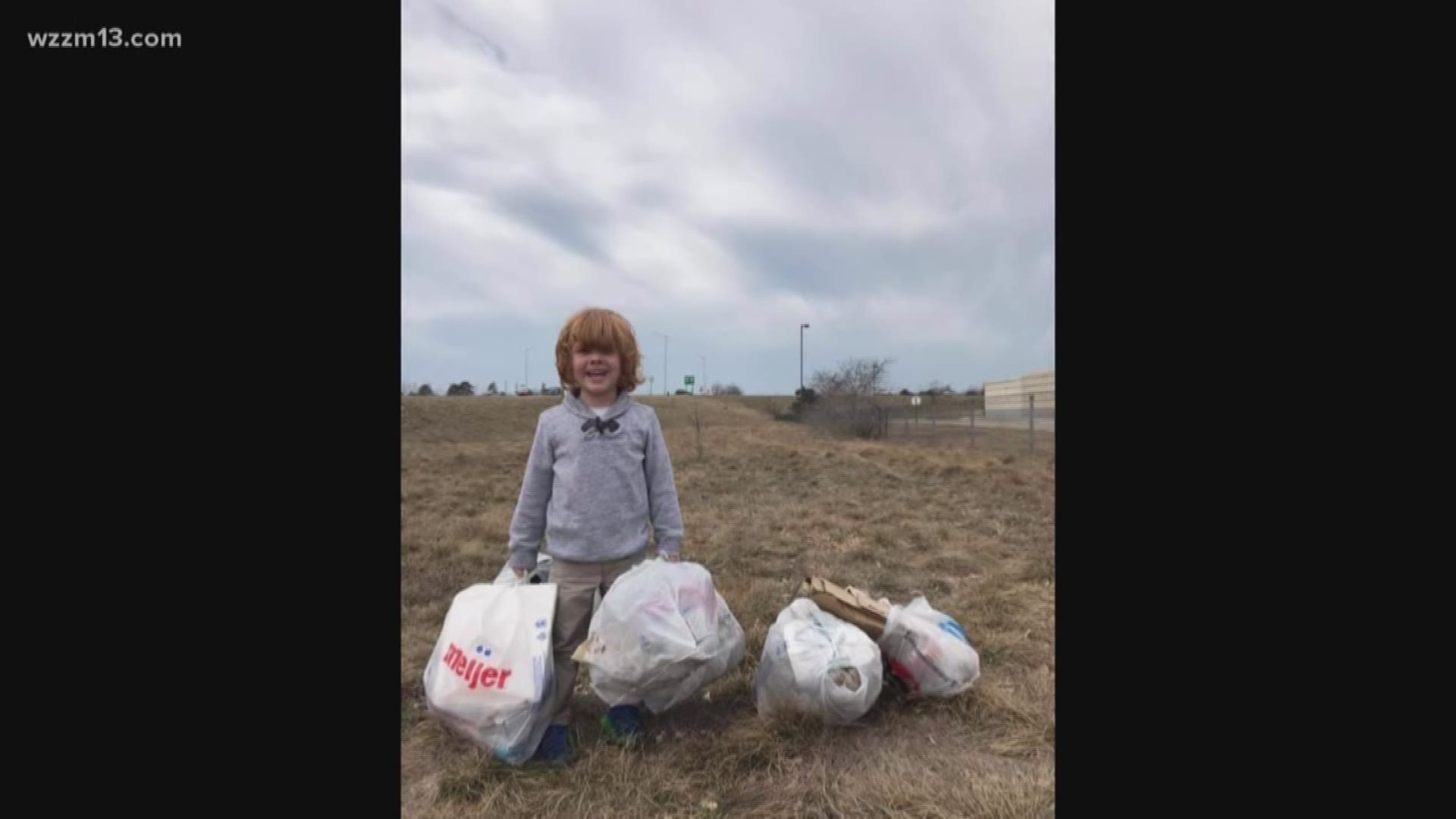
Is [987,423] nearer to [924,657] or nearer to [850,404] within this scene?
[850,404]

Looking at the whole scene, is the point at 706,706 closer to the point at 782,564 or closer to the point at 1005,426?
the point at 782,564

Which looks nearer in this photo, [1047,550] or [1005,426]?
[1047,550]

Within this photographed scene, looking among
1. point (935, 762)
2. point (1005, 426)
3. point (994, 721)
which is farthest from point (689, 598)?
point (1005, 426)

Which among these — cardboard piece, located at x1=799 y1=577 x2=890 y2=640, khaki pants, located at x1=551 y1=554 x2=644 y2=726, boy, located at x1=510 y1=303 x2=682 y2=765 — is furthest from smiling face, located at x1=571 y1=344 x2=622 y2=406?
cardboard piece, located at x1=799 y1=577 x2=890 y2=640

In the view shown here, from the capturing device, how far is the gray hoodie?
2.06m

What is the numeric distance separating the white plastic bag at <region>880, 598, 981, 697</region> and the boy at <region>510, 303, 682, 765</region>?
2.65 ft

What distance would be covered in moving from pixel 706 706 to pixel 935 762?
773 millimetres

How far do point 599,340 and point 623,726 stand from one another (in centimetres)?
127

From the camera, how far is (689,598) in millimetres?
1803

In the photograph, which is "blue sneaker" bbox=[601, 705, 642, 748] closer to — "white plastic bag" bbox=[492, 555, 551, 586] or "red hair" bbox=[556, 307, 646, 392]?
"white plastic bag" bbox=[492, 555, 551, 586]

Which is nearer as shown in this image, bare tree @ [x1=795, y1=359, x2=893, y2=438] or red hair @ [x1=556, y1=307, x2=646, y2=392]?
red hair @ [x1=556, y1=307, x2=646, y2=392]

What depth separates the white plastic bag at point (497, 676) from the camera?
5.41 feet

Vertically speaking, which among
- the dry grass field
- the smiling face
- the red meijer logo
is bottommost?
the dry grass field

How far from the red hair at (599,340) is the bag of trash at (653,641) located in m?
0.74
